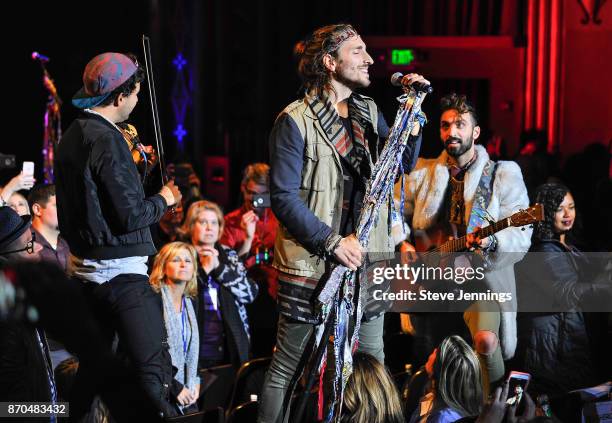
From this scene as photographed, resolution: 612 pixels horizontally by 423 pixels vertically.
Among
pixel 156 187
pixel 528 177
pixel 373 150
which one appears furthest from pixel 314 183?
pixel 528 177

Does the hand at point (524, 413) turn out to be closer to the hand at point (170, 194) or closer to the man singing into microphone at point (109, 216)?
Result: the man singing into microphone at point (109, 216)

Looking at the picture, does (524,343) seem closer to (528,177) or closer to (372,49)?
(528,177)

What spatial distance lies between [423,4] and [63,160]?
282 inches

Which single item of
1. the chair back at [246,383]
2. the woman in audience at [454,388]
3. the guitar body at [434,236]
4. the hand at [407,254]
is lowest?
the chair back at [246,383]

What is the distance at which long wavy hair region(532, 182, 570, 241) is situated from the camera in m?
5.32

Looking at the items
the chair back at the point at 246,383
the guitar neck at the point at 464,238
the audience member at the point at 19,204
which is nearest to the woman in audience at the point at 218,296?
the chair back at the point at 246,383

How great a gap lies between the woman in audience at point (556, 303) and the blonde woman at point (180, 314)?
1.77 metres

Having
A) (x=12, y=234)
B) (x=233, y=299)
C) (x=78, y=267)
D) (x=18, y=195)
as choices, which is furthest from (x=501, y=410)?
(x=18, y=195)

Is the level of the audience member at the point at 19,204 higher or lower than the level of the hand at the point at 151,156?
lower

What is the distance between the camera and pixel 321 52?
13.4 ft

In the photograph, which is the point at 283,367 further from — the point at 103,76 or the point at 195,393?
the point at 195,393

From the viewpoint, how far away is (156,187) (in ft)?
13.9

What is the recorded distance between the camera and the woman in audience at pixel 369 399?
3.92 meters

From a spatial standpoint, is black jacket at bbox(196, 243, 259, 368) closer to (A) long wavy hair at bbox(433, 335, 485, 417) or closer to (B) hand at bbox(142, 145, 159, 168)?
(B) hand at bbox(142, 145, 159, 168)
